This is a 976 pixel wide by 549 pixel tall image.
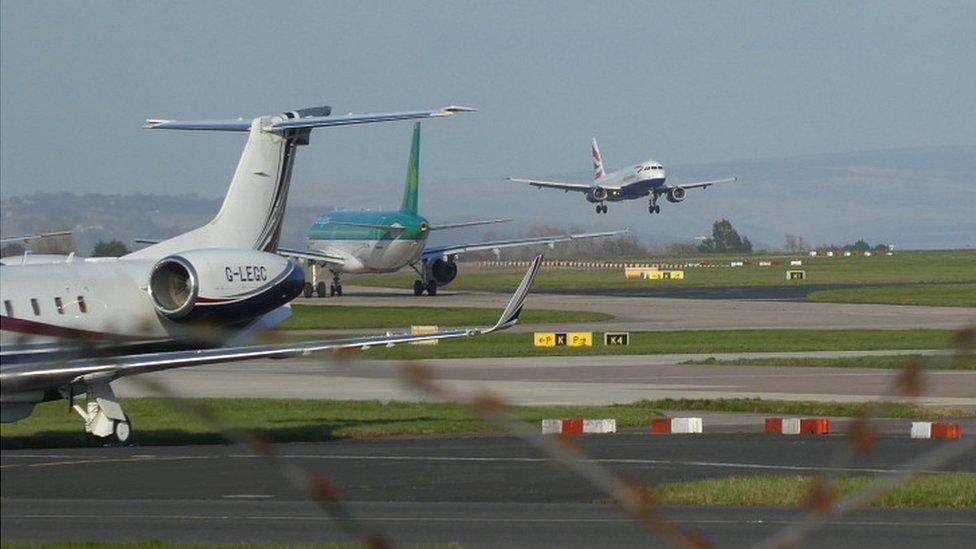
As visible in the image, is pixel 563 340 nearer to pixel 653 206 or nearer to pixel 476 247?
pixel 476 247

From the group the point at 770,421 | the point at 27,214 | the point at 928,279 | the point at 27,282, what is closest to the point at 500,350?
the point at 27,214

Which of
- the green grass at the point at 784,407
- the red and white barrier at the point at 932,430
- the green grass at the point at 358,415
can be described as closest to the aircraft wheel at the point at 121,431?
the green grass at the point at 358,415

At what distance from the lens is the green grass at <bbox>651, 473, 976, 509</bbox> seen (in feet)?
66.8

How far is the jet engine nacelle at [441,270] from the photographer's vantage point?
10012 centimetres

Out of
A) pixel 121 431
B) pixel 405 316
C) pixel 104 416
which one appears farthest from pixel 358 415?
pixel 405 316

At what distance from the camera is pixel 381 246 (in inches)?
3816

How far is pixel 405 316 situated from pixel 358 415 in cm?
3977

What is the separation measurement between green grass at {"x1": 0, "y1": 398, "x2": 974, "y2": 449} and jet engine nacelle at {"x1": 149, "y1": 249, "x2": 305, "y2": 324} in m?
1.55

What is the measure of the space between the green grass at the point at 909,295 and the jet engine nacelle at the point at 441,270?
20.4m

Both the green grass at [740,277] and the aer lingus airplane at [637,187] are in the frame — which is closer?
the green grass at [740,277]

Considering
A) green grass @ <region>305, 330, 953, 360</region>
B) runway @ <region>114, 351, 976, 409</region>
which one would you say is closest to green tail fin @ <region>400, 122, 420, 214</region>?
green grass @ <region>305, 330, 953, 360</region>

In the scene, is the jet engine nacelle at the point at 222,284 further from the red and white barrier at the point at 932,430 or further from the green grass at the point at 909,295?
the green grass at the point at 909,295

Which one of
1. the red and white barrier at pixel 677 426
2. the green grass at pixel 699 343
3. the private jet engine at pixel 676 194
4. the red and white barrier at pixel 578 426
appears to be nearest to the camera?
the red and white barrier at pixel 578 426

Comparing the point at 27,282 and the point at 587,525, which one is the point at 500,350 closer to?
the point at 27,282
